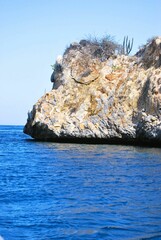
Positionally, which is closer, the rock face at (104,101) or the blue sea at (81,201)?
the blue sea at (81,201)

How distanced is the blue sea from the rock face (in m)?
16.2

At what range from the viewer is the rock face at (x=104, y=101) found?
44.9 metres

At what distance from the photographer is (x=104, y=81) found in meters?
51.0

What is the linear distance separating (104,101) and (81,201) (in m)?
32.7

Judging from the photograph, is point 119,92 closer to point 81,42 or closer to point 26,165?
point 81,42

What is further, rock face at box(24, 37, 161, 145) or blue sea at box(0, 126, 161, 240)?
rock face at box(24, 37, 161, 145)

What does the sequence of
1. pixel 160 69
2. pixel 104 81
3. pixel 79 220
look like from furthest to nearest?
pixel 104 81, pixel 160 69, pixel 79 220

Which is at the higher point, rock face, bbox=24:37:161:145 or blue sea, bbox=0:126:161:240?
rock face, bbox=24:37:161:145

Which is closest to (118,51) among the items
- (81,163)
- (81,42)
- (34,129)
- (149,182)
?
(81,42)

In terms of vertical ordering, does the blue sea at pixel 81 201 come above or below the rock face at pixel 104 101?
below

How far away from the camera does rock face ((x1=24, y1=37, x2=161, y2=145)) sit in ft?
147

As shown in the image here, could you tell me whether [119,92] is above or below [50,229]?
above

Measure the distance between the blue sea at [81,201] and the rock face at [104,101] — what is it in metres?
16.2

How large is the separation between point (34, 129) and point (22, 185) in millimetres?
31914
